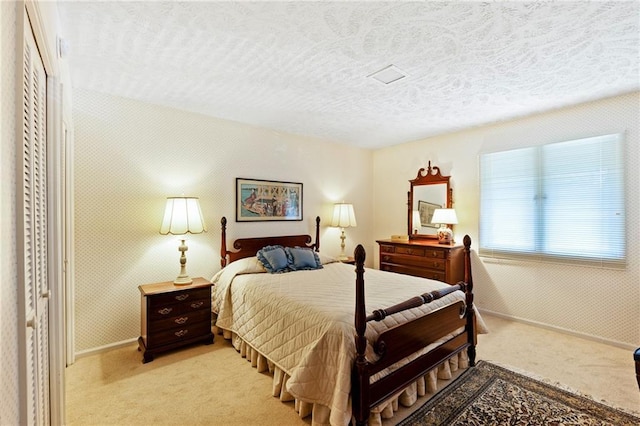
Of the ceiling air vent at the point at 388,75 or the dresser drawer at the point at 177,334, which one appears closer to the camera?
the ceiling air vent at the point at 388,75

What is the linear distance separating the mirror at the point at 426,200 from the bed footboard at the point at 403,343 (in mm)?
1950

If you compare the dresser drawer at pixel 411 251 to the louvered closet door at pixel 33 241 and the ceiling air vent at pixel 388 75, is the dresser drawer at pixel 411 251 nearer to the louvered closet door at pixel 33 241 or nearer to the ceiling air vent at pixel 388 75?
the ceiling air vent at pixel 388 75

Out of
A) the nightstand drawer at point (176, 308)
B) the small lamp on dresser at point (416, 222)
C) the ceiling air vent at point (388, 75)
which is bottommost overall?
the nightstand drawer at point (176, 308)

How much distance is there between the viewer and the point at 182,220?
3.08m

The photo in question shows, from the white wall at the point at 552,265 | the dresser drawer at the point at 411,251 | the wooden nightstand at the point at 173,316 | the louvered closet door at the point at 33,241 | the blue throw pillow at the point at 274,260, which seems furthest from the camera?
the dresser drawer at the point at 411,251

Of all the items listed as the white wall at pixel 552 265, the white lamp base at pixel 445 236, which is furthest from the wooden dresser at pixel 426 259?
the white wall at pixel 552 265

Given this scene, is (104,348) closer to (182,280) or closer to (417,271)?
(182,280)

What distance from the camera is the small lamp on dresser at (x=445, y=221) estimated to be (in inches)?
163

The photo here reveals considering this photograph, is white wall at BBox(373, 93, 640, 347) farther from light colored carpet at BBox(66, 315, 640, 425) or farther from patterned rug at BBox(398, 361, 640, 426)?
patterned rug at BBox(398, 361, 640, 426)

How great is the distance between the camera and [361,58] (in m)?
2.28

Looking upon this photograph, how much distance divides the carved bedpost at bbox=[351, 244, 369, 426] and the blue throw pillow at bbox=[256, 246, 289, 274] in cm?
167

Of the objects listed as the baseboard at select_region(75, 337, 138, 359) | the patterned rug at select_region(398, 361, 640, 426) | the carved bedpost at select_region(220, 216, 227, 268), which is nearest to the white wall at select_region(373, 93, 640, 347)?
the patterned rug at select_region(398, 361, 640, 426)

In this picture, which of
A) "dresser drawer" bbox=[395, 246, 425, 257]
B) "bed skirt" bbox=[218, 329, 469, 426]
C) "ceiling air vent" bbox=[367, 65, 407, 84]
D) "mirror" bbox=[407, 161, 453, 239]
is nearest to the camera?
"bed skirt" bbox=[218, 329, 469, 426]

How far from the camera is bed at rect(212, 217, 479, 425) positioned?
1830 millimetres
